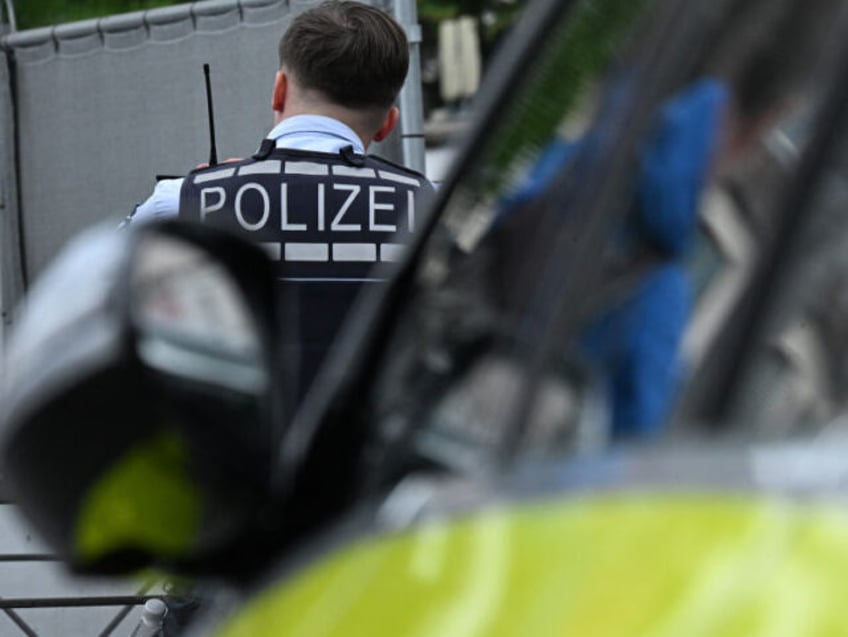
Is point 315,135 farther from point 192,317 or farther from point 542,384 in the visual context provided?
point 542,384

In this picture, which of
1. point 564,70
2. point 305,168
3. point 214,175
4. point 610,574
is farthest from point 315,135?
point 610,574

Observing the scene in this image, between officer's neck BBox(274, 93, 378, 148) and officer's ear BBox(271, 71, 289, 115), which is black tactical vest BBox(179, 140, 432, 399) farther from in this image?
officer's ear BBox(271, 71, 289, 115)

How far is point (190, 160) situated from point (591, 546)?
20.7ft

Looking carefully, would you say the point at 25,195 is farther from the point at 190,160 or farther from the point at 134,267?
the point at 134,267

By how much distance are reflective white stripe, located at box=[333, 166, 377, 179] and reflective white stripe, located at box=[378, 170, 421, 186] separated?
→ 31 millimetres

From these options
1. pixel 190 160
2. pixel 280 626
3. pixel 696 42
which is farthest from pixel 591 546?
pixel 190 160

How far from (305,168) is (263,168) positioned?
7 cm

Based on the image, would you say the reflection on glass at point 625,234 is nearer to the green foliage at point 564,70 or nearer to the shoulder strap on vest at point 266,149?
the green foliage at point 564,70

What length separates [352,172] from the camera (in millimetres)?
3643

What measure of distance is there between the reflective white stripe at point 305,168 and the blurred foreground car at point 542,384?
1.78 metres

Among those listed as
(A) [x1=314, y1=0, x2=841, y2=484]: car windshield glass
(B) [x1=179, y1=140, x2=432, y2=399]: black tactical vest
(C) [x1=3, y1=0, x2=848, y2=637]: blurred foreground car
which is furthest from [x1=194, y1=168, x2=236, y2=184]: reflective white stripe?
(A) [x1=314, y1=0, x2=841, y2=484]: car windshield glass

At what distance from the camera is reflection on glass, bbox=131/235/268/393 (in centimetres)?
156

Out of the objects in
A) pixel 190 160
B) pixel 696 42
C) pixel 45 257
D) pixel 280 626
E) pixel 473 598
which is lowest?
pixel 45 257

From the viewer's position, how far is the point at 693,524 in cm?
121
